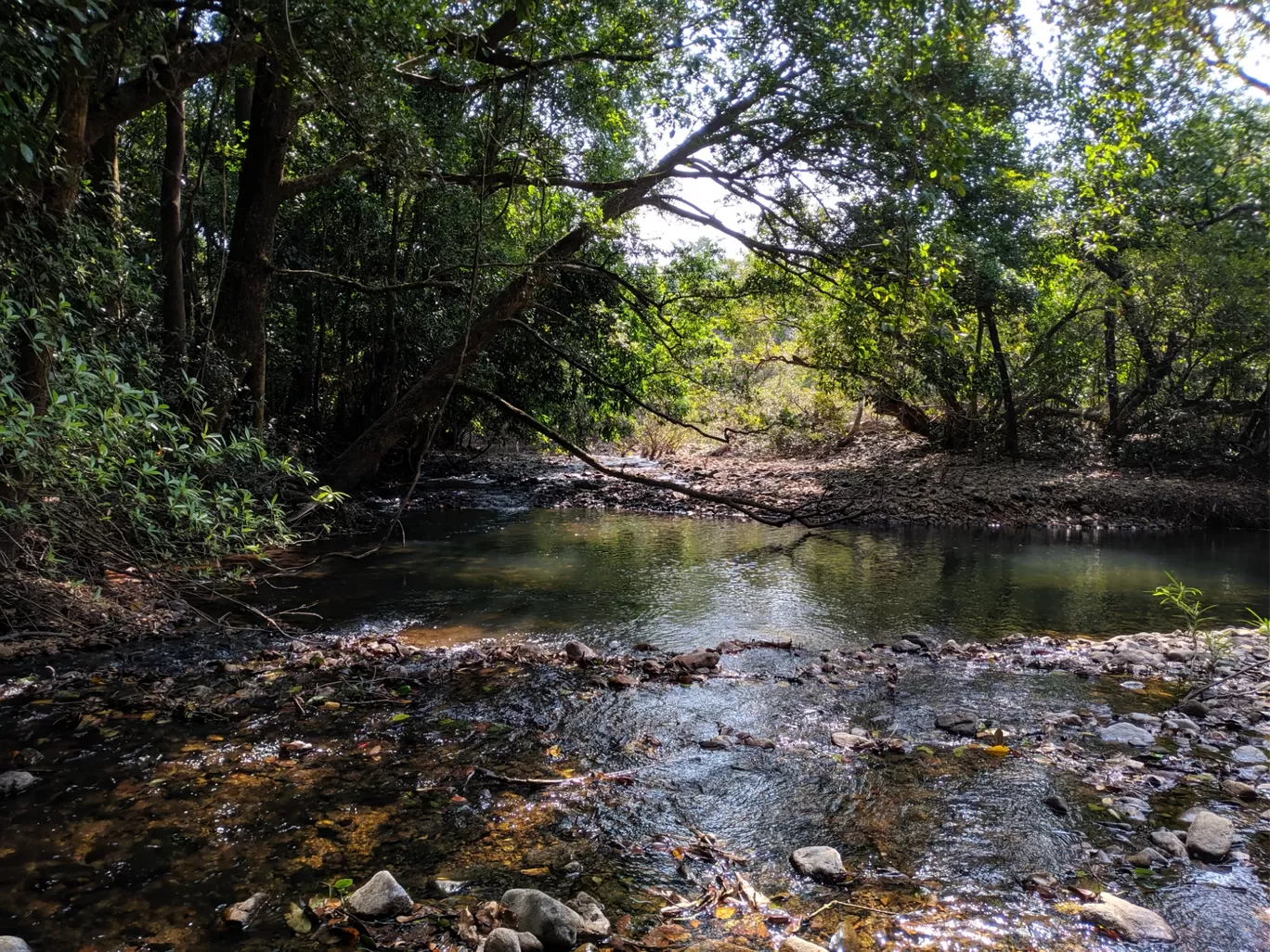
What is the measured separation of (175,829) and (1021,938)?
146 inches

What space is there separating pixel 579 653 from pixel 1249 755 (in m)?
4.74

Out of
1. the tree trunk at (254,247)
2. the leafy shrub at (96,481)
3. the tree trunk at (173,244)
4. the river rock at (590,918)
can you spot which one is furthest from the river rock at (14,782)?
the tree trunk at (254,247)

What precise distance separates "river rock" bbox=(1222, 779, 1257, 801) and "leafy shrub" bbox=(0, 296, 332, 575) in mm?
6568

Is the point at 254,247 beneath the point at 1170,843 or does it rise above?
above

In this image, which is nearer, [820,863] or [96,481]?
[820,863]

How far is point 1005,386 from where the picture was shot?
18750 millimetres

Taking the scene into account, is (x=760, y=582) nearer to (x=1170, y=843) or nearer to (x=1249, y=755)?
(x=1249, y=755)

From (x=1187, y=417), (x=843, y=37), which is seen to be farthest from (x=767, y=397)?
(x=843, y=37)

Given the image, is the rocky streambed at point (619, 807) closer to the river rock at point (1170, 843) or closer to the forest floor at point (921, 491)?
the river rock at point (1170, 843)

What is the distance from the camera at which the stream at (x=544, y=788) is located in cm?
305

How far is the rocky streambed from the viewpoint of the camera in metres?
2.93

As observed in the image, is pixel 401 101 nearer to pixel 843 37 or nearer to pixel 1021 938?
pixel 843 37

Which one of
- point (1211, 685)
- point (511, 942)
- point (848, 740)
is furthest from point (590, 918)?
point (1211, 685)

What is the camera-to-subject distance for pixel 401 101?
738 cm
